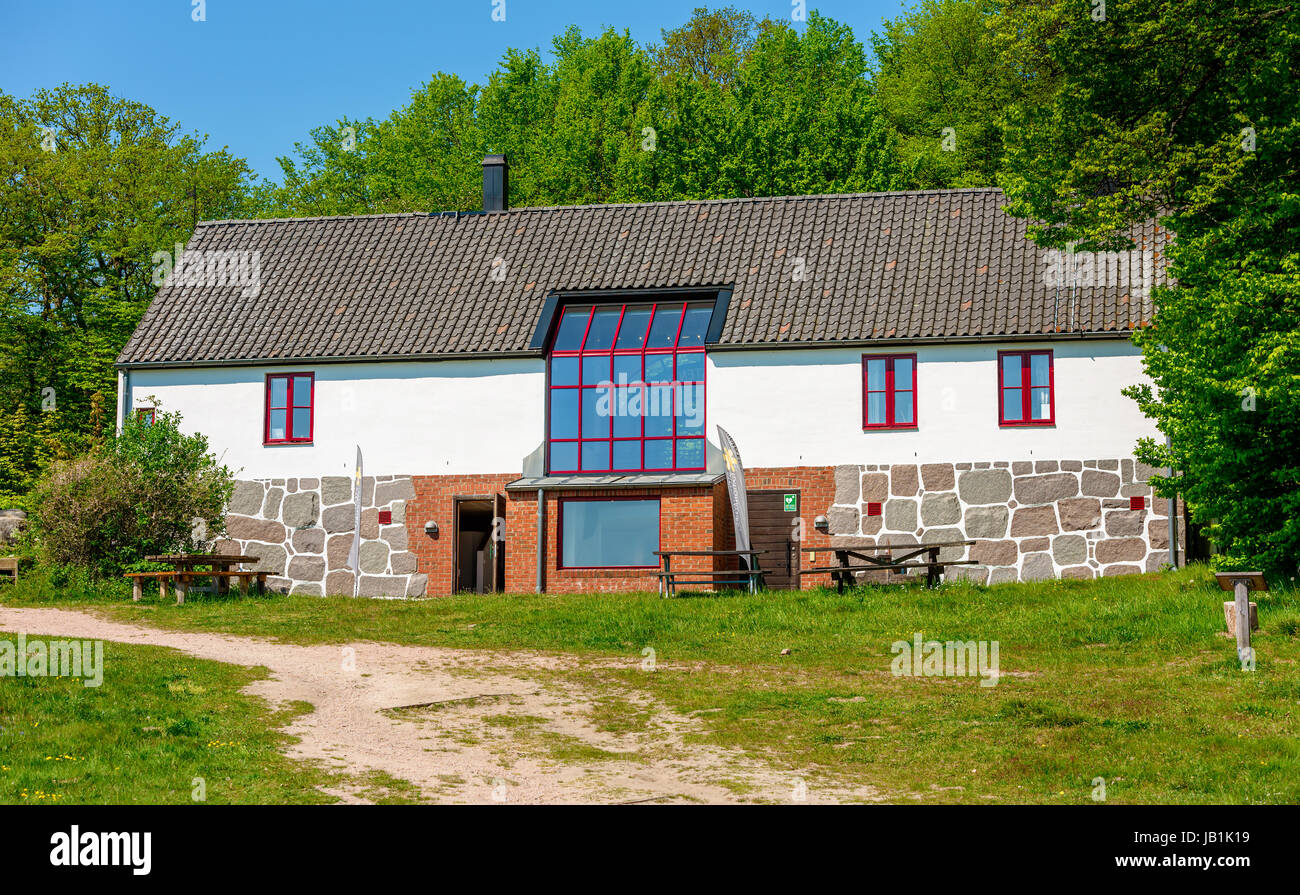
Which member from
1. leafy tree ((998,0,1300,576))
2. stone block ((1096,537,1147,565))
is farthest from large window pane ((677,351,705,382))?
stone block ((1096,537,1147,565))

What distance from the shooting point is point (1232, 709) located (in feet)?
44.5

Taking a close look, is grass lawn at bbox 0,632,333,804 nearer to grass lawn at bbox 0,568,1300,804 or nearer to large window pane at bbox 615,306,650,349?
grass lawn at bbox 0,568,1300,804

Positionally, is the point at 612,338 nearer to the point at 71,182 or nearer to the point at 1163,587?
the point at 1163,587

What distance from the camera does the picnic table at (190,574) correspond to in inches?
941

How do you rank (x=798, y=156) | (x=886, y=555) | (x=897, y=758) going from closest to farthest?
1. (x=897, y=758)
2. (x=886, y=555)
3. (x=798, y=156)

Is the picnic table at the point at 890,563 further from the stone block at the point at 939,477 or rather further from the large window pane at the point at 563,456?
the large window pane at the point at 563,456

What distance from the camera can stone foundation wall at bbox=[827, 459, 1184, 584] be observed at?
25.6 meters

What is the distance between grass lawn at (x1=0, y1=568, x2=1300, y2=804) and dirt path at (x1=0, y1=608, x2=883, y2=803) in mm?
437

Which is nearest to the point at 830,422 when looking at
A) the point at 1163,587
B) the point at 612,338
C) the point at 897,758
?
the point at 612,338

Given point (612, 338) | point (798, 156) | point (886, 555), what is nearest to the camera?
point (886, 555)

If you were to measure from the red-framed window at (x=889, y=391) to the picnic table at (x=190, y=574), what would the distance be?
38.9 feet

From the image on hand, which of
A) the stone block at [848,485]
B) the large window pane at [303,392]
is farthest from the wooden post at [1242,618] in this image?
the large window pane at [303,392]

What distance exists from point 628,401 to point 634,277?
2.83 m
